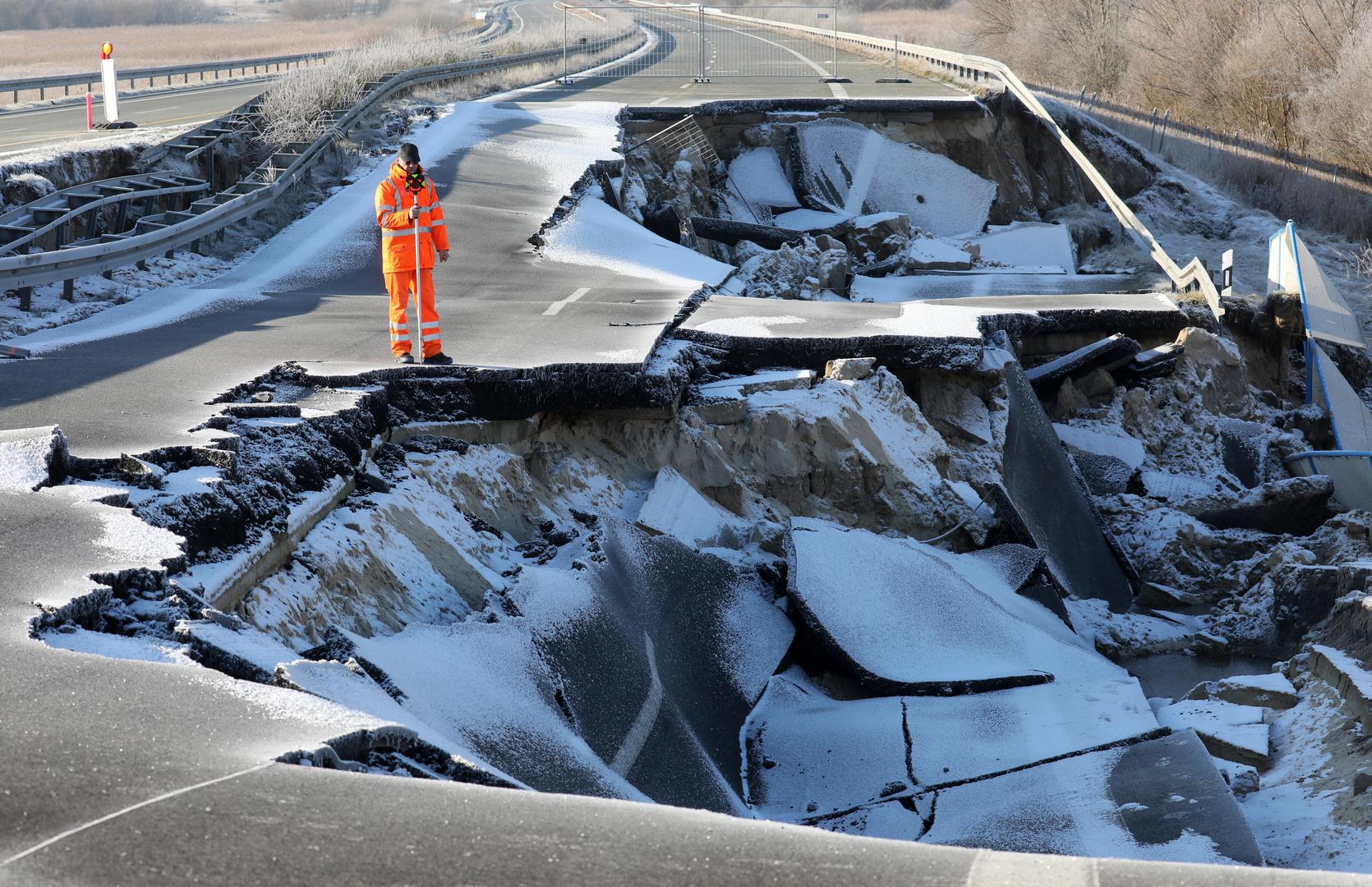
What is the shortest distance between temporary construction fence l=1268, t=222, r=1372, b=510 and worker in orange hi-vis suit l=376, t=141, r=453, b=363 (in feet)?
27.0

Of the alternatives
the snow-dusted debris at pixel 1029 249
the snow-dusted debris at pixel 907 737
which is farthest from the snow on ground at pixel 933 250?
the snow-dusted debris at pixel 907 737

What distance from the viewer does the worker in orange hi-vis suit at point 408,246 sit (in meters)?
7.93

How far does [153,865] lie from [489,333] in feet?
21.8

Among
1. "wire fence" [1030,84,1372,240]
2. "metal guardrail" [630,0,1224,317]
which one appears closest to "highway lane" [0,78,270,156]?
"metal guardrail" [630,0,1224,317]

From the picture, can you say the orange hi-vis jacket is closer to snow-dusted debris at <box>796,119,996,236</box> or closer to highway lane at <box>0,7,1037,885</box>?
highway lane at <box>0,7,1037,885</box>

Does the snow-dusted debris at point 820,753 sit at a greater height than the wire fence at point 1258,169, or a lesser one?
lesser

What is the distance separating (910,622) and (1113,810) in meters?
2.00

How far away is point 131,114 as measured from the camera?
73.8 feet

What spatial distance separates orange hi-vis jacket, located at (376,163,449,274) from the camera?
7.94 m

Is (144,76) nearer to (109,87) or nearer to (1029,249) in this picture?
(109,87)

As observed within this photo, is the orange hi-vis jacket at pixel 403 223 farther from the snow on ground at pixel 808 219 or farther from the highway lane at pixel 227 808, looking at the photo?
the snow on ground at pixel 808 219

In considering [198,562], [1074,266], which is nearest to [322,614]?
[198,562]

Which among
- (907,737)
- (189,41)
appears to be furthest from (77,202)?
(189,41)

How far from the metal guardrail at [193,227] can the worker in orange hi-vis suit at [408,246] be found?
134 inches
